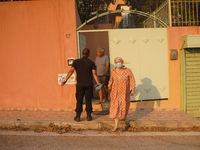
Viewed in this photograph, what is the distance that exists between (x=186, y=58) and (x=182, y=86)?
3.05 ft

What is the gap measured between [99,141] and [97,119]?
4.84ft

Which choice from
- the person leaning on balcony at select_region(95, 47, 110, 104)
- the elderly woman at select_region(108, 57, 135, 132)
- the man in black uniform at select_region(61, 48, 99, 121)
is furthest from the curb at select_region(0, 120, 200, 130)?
the person leaning on balcony at select_region(95, 47, 110, 104)

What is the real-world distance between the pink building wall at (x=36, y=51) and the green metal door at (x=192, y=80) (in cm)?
371

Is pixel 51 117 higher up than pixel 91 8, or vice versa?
pixel 91 8

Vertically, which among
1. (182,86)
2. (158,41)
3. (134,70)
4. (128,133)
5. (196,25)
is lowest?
(128,133)

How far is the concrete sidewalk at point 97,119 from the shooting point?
6.37m

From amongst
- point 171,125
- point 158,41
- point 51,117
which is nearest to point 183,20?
point 158,41

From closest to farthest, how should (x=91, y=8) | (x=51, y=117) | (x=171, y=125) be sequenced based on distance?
(x=171, y=125) < (x=51, y=117) < (x=91, y=8)

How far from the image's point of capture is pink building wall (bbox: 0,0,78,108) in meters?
7.85

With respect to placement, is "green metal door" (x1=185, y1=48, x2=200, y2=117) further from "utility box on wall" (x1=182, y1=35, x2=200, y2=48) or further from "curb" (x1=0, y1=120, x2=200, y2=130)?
"curb" (x1=0, y1=120, x2=200, y2=130)

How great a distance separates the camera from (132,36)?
7.95 m

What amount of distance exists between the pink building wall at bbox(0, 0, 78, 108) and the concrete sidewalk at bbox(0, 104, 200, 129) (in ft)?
1.78

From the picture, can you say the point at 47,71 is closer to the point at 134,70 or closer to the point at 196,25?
the point at 134,70

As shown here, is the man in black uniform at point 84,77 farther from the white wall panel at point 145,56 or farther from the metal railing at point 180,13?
the metal railing at point 180,13
